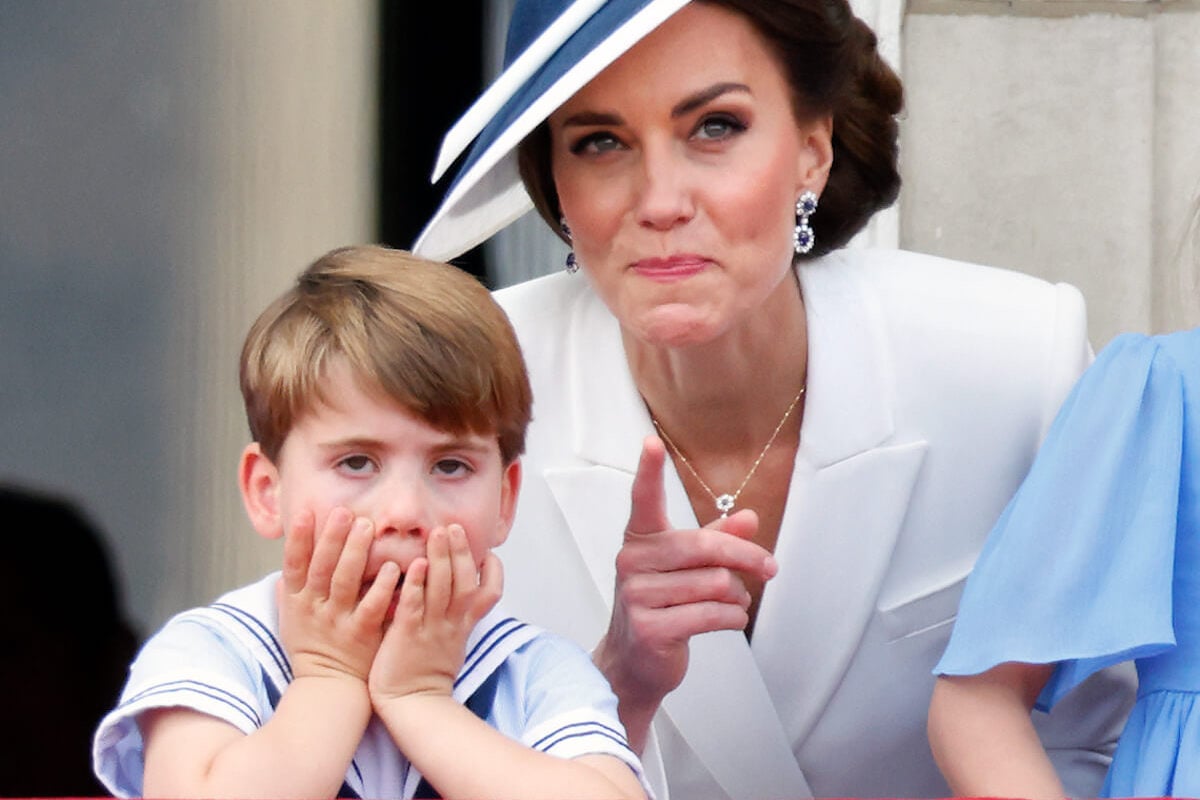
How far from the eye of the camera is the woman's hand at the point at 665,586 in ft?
6.46

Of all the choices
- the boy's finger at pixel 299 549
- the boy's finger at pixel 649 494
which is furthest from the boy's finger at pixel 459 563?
the boy's finger at pixel 649 494

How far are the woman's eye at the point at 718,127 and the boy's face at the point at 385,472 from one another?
21.3 inches

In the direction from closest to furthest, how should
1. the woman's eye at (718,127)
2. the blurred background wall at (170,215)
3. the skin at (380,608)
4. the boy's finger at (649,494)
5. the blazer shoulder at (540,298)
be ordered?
the skin at (380,608) < the boy's finger at (649,494) < the woman's eye at (718,127) < the blazer shoulder at (540,298) < the blurred background wall at (170,215)

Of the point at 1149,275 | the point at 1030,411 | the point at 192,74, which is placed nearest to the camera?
the point at 1030,411

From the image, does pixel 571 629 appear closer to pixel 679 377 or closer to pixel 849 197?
pixel 679 377

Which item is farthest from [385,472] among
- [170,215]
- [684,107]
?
[170,215]

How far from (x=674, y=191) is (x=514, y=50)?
226 mm

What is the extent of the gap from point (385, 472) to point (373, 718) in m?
0.20

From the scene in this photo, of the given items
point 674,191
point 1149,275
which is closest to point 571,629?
point 674,191

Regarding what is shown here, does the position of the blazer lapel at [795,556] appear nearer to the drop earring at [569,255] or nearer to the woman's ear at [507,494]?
the drop earring at [569,255]

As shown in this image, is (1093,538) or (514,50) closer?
(1093,538)

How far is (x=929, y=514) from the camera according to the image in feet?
7.54

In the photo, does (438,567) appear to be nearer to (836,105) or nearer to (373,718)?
(373,718)

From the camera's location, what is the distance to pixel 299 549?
5.46 ft
